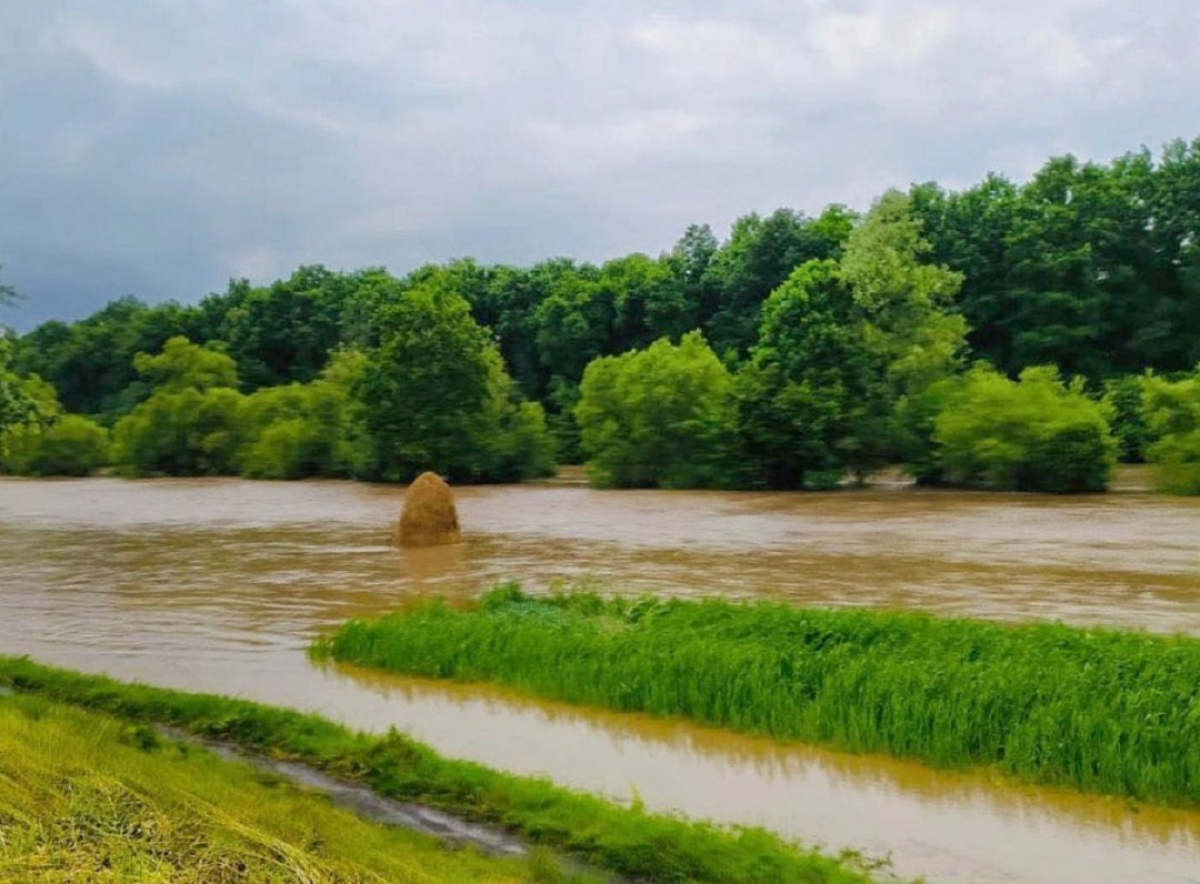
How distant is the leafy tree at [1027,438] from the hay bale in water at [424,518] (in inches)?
914

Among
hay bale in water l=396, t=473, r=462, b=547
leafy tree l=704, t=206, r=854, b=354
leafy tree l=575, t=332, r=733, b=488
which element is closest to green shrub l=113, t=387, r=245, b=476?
leafy tree l=575, t=332, r=733, b=488

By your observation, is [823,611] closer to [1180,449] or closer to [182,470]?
[1180,449]

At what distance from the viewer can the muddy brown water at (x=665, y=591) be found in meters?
8.62

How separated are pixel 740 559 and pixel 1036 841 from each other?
666 inches

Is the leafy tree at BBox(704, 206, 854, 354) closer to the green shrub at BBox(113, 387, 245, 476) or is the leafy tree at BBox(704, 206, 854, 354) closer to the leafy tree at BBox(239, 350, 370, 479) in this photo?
the leafy tree at BBox(239, 350, 370, 479)

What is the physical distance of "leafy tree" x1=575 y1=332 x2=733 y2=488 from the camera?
5084cm

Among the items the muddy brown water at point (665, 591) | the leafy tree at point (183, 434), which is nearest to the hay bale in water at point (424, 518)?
the muddy brown water at point (665, 591)

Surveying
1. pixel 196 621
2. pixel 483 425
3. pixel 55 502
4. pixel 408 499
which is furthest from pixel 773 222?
pixel 196 621

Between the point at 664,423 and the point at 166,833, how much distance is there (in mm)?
48045

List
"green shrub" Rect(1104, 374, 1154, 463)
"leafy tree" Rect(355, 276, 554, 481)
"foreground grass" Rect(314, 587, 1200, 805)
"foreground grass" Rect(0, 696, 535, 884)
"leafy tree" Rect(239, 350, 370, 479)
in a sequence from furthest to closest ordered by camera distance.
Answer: "leafy tree" Rect(239, 350, 370, 479) < "leafy tree" Rect(355, 276, 554, 481) < "green shrub" Rect(1104, 374, 1154, 463) < "foreground grass" Rect(314, 587, 1200, 805) < "foreground grass" Rect(0, 696, 535, 884)

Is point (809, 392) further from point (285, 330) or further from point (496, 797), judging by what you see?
point (285, 330)

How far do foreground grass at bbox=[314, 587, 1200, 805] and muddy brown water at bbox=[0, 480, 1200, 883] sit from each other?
1.01ft

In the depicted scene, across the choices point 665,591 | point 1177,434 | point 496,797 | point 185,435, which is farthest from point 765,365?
point 496,797

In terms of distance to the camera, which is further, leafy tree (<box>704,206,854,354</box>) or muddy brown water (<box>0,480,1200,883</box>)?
leafy tree (<box>704,206,854,354</box>)
